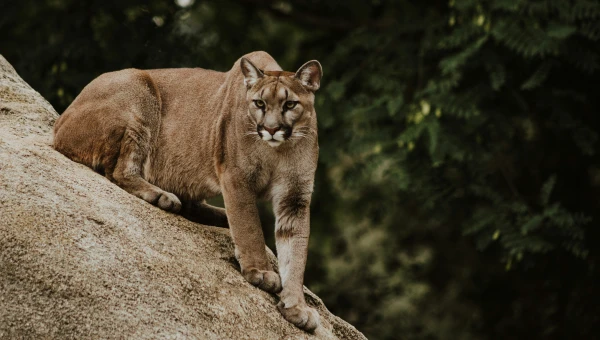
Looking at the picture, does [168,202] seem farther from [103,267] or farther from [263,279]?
[103,267]

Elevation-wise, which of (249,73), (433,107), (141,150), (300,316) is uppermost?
(249,73)

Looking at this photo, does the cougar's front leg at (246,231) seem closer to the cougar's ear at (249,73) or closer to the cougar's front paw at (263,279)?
the cougar's front paw at (263,279)

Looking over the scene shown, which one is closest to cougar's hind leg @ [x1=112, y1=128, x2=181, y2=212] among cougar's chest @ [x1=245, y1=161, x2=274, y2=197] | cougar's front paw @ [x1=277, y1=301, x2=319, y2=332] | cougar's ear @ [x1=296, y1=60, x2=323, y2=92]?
cougar's chest @ [x1=245, y1=161, x2=274, y2=197]

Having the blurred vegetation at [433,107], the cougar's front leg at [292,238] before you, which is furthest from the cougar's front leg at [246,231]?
the blurred vegetation at [433,107]

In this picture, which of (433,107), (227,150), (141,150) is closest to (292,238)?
(227,150)

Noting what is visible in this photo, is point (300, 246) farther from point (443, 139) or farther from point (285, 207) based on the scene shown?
point (443, 139)

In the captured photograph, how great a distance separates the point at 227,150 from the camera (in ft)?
24.7

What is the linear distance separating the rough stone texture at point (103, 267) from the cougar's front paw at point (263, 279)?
81mm

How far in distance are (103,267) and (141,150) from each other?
2.13 m

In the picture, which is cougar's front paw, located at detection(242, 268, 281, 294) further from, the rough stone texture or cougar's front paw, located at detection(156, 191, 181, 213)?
cougar's front paw, located at detection(156, 191, 181, 213)

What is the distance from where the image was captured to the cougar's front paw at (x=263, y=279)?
7.07 meters

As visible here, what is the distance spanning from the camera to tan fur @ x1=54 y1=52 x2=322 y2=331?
723cm

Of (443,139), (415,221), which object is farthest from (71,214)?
(415,221)

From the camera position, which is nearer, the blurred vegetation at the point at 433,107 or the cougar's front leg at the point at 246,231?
the cougar's front leg at the point at 246,231
